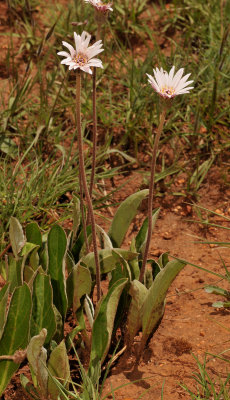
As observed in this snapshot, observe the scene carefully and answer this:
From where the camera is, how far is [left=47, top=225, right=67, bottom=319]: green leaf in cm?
232

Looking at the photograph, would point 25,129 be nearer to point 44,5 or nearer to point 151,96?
point 151,96

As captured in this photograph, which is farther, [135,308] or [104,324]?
[135,308]

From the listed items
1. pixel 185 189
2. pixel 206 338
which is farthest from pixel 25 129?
pixel 206 338

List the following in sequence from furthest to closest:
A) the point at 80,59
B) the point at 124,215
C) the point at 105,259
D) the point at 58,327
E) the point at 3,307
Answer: the point at 124,215
the point at 105,259
the point at 58,327
the point at 3,307
the point at 80,59

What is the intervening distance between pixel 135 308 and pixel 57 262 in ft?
1.15

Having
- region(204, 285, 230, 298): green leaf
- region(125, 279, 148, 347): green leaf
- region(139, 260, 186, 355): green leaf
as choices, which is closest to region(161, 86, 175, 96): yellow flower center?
region(139, 260, 186, 355): green leaf

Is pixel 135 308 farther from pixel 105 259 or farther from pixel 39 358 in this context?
pixel 39 358

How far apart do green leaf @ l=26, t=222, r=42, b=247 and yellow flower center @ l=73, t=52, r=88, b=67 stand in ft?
2.63

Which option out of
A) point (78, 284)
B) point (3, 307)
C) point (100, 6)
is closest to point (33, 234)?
point (78, 284)

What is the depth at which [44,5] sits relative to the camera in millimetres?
4488

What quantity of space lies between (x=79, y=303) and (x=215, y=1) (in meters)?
2.59

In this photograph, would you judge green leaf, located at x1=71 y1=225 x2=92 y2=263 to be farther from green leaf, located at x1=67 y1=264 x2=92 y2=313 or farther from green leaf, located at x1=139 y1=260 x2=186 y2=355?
green leaf, located at x1=139 y1=260 x2=186 y2=355

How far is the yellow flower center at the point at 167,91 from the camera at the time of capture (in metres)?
1.90

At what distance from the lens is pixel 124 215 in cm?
253
